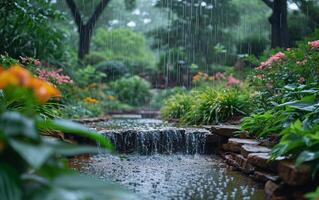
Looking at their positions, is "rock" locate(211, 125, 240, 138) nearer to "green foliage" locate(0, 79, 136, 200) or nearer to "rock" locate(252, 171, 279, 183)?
"rock" locate(252, 171, 279, 183)

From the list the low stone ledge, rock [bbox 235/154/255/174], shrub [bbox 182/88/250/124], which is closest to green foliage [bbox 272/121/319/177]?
the low stone ledge

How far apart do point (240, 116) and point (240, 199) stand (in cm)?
364

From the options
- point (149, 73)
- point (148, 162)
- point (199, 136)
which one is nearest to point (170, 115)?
point (199, 136)

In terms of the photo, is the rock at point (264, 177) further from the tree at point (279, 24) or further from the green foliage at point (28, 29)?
the tree at point (279, 24)

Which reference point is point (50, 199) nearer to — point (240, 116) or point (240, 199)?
point (240, 199)

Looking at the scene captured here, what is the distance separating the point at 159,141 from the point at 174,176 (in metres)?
1.83

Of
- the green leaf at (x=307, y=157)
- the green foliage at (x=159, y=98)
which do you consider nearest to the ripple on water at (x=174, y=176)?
the green leaf at (x=307, y=157)

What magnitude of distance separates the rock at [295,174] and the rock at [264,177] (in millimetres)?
319

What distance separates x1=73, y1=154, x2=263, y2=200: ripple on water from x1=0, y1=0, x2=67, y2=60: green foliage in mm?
3518

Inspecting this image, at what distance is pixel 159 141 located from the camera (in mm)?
5891

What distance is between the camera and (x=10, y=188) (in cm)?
167

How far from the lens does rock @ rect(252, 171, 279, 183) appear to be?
3260mm

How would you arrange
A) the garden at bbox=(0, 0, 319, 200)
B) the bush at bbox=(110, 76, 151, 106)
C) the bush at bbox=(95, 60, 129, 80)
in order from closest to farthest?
1. the garden at bbox=(0, 0, 319, 200)
2. the bush at bbox=(110, 76, 151, 106)
3. the bush at bbox=(95, 60, 129, 80)

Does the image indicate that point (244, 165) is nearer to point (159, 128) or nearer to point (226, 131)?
point (226, 131)
